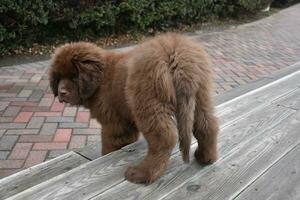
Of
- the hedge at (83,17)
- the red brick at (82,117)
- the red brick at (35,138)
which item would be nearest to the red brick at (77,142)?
the red brick at (35,138)

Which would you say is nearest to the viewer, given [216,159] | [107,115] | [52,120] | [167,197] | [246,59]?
[167,197]

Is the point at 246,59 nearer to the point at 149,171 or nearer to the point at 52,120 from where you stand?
the point at 52,120

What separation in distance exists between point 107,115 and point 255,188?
1082mm

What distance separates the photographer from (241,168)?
2.35 metres

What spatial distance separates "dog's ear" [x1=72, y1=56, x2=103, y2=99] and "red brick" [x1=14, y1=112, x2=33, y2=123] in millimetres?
2067

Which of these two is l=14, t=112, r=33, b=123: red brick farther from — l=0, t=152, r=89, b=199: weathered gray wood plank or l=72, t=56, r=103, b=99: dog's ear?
l=72, t=56, r=103, b=99: dog's ear

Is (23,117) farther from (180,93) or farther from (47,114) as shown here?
(180,93)

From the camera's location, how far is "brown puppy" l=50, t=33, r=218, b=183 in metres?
2.05

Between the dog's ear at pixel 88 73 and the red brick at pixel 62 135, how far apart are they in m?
1.54

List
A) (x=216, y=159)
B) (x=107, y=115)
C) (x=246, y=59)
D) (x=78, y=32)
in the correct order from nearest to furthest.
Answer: (x=216, y=159)
(x=107, y=115)
(x=246, y=59)
(x=78, y=32)

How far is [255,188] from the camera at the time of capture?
7.07 ft

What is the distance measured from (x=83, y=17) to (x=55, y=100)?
2975mm

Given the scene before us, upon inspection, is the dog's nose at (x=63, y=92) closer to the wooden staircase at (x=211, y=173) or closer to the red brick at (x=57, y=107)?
the wooden staircase at (x=211, y=173)

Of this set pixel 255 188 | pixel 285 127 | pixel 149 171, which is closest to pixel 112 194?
pixel 149 171
